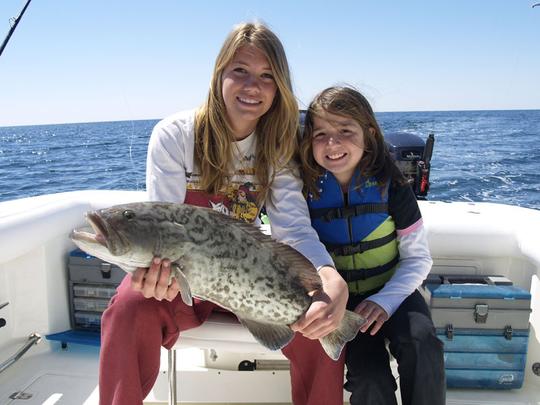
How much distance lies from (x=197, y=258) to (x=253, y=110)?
3.11 ft

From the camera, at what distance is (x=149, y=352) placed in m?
2.17

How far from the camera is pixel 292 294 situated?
6.81 ft

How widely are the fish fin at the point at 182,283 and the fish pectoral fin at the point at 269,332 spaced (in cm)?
36

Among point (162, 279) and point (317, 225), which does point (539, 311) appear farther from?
point (162, 279)

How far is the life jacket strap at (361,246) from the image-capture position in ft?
8.71

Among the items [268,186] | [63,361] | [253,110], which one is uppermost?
[253,110]

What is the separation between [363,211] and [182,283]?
3.95 feet

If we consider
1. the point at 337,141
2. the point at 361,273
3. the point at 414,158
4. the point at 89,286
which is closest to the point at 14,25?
the point at 89,286

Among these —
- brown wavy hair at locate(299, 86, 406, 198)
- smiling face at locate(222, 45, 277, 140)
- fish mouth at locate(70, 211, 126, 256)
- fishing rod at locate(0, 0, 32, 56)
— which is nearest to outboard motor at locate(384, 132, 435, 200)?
brown wavy hair at locate(299, 86, 406, 198)

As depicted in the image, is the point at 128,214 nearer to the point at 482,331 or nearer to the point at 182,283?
the point at 182,283

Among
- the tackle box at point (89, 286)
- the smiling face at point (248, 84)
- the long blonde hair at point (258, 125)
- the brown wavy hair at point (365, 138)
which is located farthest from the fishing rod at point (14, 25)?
the brown wavy hair at point (365, 138)

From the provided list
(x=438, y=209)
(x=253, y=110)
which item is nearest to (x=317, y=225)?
(x=253, y=110)

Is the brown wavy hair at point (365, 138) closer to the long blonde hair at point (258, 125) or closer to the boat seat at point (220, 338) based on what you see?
the long blonde hair at point (258, 125)

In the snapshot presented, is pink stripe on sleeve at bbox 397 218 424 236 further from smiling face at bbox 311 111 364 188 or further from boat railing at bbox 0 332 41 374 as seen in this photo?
boat railing at bbox 0 332 41 374
